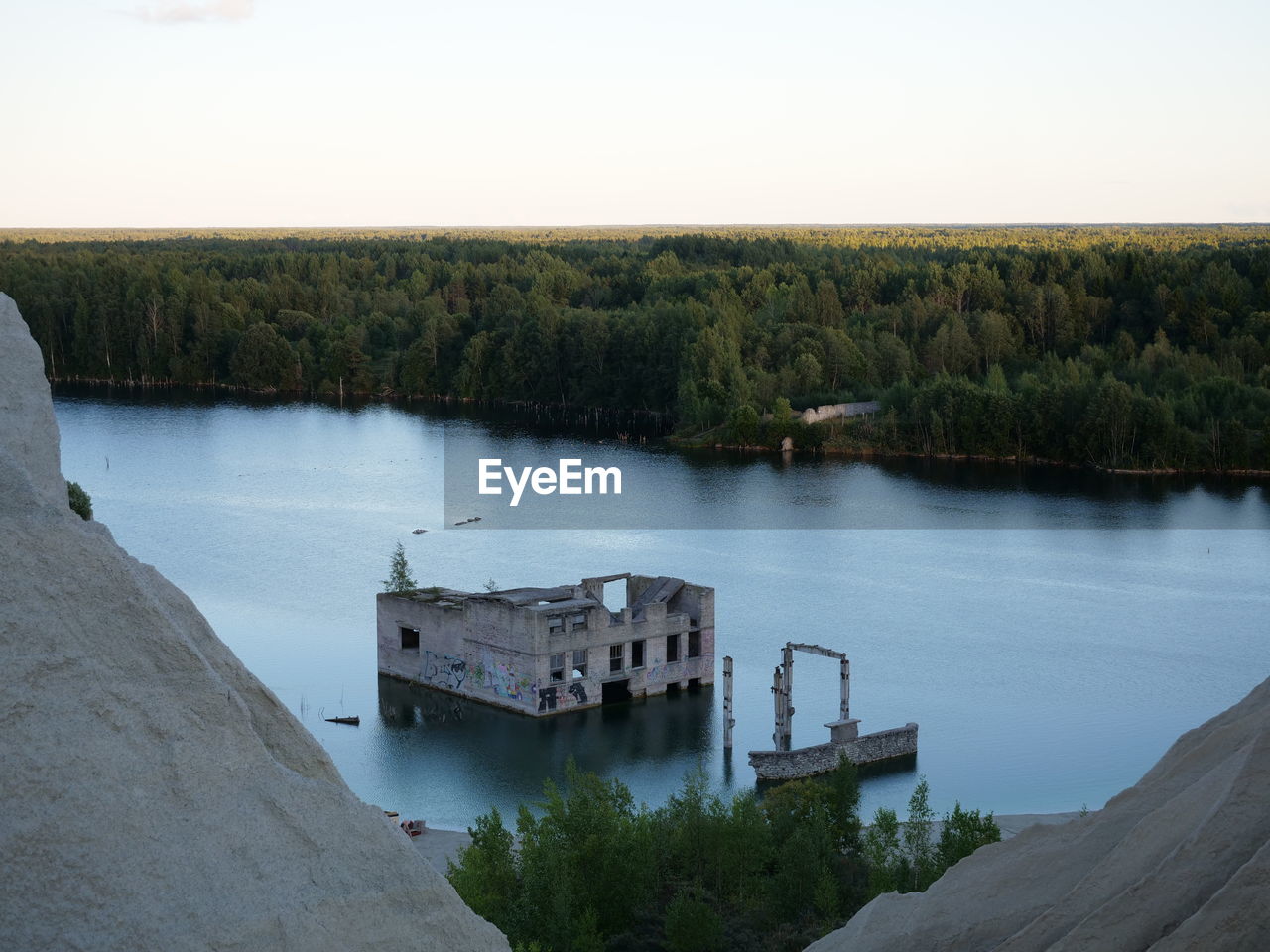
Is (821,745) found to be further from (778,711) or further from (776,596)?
(776,596)

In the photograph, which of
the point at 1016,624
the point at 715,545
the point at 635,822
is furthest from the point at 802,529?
the point at 635,822

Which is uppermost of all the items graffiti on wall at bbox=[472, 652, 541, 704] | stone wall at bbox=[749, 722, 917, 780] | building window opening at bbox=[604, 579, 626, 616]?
graffiti on wall at bbox=[472, 652, 541, 704]

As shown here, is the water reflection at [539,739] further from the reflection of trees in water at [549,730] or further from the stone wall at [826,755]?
the stone wall at [826,755]

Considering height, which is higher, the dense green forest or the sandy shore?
the dense green forest

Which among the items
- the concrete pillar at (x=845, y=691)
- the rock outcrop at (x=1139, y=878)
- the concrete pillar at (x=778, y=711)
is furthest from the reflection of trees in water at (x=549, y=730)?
the rock outcrop at (x=1139, y=878)

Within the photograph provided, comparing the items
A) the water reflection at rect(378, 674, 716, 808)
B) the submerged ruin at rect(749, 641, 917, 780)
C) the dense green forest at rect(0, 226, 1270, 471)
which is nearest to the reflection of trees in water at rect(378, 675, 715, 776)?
the water reflection at rect(378, 674, 716, 808)

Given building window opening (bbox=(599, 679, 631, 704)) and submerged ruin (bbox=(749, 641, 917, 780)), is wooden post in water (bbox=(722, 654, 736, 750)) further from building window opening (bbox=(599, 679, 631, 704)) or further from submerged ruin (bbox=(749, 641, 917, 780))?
building window opening (bbox=(599, 679, 631, 704))
